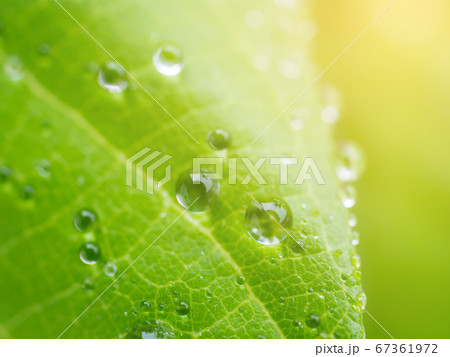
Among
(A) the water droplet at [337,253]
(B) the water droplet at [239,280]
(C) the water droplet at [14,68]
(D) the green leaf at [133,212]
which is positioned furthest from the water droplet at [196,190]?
(C) the water droplet at [14,68]

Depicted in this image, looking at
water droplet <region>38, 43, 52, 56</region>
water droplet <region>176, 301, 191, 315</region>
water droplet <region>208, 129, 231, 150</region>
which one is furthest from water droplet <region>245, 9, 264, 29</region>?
water droplet <region>176, 301, 191, 315</region>

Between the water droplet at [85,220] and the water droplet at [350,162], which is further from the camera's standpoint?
the water droplet at [350,162]

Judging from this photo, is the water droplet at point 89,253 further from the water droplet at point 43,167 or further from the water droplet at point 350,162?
the water droplet at point 350,162

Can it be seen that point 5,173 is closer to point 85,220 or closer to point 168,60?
point 85,220

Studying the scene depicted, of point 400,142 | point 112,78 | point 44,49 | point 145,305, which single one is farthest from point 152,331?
point 400,142

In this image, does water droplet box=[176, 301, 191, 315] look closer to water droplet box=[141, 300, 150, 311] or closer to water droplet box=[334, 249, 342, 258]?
water droplet box=[141, 300, 150, 311]
